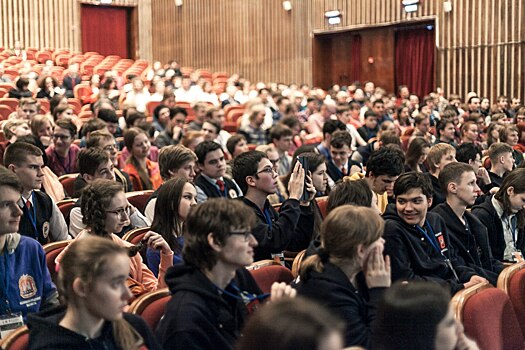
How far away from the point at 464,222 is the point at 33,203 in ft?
6.94

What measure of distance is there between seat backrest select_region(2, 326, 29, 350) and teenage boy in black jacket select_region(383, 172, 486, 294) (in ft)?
5.08

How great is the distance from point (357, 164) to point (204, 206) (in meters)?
4.54

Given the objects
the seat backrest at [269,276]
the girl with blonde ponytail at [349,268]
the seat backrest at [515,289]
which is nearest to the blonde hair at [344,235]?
the girl with blonde ponytail at [349,268]

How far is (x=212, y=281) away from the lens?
7.43 feet

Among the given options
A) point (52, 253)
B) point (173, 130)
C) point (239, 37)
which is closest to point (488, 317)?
point (52, 253)

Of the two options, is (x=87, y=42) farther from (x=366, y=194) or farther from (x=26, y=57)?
(x=366, y=194)

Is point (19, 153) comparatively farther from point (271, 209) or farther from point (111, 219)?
point (271, 209)

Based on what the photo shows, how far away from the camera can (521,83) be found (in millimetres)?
13273

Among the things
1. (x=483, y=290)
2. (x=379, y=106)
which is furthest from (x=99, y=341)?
(x=379, y=106)

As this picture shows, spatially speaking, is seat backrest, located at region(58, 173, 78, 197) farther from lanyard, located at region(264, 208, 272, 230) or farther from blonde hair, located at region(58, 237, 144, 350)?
blonde hair, located at region(58, 237, 144, 350)

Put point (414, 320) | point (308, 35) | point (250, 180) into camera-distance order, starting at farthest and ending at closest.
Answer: point (308, 35) < point (250, 180) < point (414, 320)

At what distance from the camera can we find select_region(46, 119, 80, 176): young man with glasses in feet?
19.2

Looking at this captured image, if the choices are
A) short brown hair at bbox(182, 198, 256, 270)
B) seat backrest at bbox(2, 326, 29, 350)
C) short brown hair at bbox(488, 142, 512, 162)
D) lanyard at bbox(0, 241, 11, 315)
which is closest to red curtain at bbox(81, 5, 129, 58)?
short brown hair at bbox(488, 142, 512, 162)

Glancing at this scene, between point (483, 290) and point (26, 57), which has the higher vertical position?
point (26, 57)
